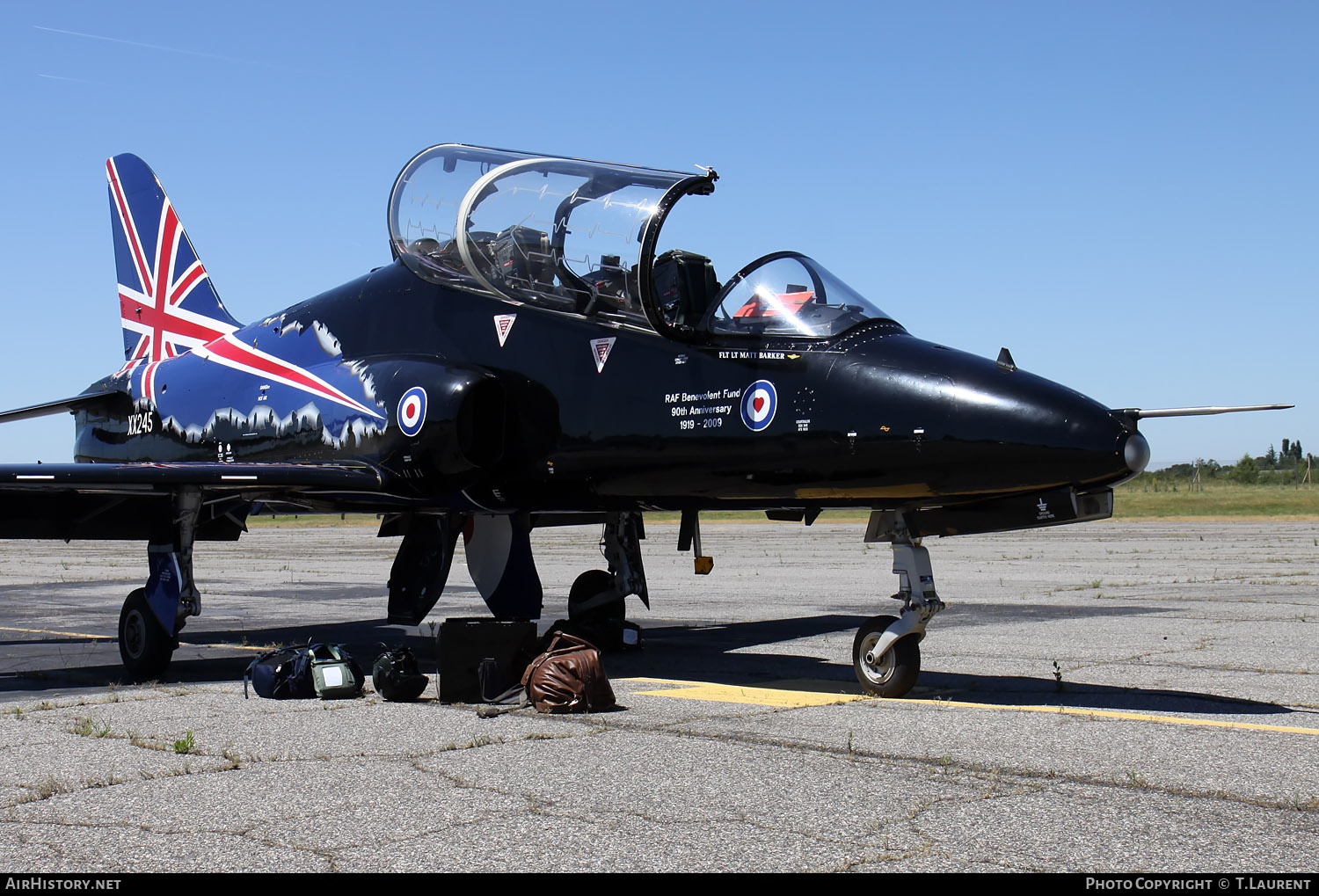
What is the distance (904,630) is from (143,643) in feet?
20.7

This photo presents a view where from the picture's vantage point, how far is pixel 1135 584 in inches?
761

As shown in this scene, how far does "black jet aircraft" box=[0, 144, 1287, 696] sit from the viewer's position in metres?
7.47

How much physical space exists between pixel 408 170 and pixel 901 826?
7967mm

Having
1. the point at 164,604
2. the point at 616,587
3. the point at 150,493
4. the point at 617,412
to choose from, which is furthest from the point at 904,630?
the point at 150,493

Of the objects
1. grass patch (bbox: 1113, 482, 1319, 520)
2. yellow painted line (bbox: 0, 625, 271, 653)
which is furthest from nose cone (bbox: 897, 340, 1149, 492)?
grass patch (bbox: 1113, 482, 1319, 520)

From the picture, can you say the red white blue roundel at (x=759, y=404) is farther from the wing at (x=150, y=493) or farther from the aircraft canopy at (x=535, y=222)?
the wing at (x=150, y=493)

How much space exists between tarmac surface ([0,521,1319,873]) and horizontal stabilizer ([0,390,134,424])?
2.61 m

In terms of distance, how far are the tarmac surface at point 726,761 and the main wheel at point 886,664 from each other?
12cm

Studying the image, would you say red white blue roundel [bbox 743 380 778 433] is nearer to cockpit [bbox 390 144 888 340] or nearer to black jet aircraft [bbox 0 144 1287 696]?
black jet aircraft [bbox 0 144 1287 696]

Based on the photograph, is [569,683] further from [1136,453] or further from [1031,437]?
[1136,453]

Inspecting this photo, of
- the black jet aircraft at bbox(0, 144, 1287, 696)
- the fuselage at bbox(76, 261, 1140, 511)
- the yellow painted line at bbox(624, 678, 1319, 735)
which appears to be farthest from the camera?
the black jet aircraft at bbox(0, 144, 1287, 696)

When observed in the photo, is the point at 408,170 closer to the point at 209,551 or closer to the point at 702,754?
the point at 702,754

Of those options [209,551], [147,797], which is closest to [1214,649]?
[147,797]

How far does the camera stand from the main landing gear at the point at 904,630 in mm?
8000
